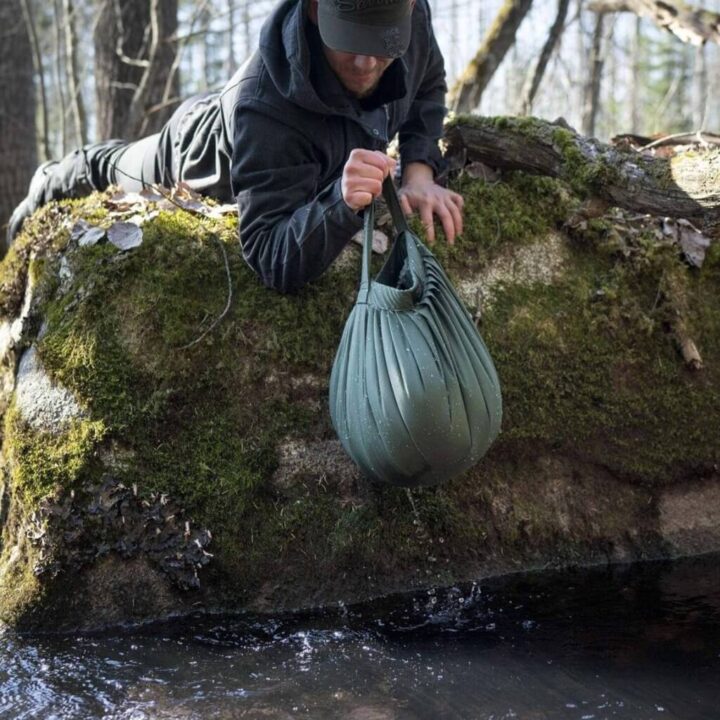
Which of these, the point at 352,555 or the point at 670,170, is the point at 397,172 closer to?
the point at 670,170

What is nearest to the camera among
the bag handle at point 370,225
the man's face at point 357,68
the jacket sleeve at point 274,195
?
the bag handle at point 370,225

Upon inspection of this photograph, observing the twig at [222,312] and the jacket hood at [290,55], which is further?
the twig at [222,312]

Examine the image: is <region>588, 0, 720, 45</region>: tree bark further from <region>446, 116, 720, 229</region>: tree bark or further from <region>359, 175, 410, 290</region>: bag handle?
<region>359, 175, 410, 290</region>: bag handle

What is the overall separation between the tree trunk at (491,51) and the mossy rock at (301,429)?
118 inches

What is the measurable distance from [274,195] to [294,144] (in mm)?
211

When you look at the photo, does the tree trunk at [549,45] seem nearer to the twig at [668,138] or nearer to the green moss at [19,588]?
the twig at [668,138]

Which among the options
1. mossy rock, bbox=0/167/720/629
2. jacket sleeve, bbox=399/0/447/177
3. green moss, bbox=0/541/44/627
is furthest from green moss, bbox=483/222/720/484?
green moss, bbox=0/541/44/627

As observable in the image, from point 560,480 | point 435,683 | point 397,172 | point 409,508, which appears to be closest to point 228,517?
point 409,508

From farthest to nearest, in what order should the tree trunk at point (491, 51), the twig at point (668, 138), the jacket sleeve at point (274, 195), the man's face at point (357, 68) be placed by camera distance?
1. the tree trunk at point (491, 51)
2. the twig at point (668, 138)
3. the jacket sleeve at point (274, 195)
4. the man's face at point (357, 68)

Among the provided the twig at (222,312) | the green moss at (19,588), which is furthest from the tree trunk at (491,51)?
the green moss at (19,588)

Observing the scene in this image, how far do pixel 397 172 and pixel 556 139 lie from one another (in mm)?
730

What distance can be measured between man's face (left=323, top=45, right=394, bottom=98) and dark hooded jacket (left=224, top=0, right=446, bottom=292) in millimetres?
35

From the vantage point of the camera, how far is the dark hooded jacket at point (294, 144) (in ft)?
9.24

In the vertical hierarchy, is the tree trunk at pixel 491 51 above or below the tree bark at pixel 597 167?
above
